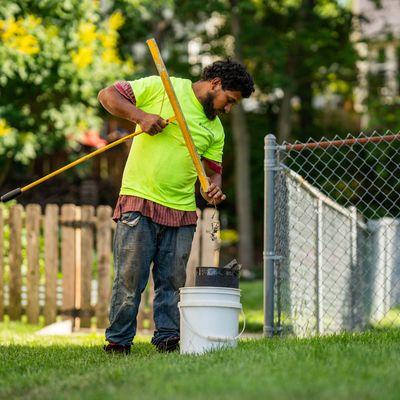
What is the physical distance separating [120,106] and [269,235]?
149 cm

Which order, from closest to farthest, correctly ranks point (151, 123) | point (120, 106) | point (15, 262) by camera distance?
point (151, 123) < point (120, 106) < point (15, 262)

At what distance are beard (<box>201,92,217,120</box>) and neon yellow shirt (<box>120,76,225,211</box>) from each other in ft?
0.09

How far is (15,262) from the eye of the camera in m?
9.85

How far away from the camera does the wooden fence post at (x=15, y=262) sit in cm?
980

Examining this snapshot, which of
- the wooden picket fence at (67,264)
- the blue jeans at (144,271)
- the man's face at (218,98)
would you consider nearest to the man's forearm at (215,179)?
the blue jeans at (144,271)

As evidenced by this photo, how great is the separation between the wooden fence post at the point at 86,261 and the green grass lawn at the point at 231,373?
13.4 feet

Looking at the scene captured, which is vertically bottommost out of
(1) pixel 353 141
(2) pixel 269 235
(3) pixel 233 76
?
(2) pixel 269 235

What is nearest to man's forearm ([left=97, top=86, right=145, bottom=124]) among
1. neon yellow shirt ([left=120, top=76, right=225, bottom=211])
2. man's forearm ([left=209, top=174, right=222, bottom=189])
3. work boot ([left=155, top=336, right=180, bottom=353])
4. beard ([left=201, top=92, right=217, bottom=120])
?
neon yellow shirt ([left=120, top=76, right=225, bottom=211])

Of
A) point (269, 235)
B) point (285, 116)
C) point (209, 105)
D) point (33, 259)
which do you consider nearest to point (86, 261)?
point (33, 259)

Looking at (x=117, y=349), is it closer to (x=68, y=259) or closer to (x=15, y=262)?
(x=68, y=259)

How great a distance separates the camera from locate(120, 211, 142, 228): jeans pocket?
5.55 metres

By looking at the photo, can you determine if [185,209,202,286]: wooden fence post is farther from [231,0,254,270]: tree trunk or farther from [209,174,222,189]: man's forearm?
[231,0,254,270]: tree trunk

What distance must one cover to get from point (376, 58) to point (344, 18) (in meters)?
1.13

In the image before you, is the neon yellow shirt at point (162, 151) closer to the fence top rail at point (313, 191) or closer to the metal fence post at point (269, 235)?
the metal fence post at point (269, 235)
